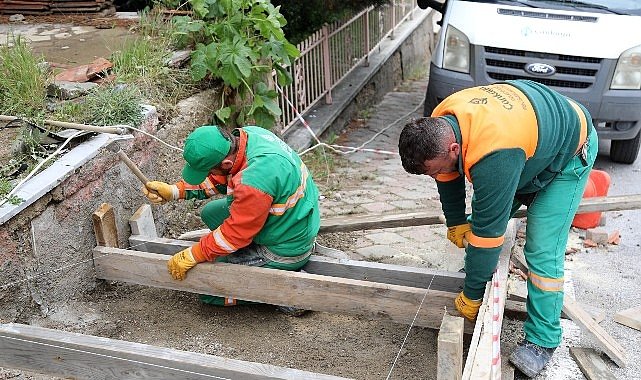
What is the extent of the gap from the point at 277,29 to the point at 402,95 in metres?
5.41

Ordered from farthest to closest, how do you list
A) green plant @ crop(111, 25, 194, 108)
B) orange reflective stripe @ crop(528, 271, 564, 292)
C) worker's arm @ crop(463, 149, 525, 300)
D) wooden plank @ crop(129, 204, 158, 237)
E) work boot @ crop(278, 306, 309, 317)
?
green plant @ crop(111, 25, 194, 108), wooden plank @ crop(129, 204, 158, 237), work boot @ crop(278, 306, 309, 317), orange reflective stripe @ crop(528, 271, 564, 292), worker's arm @ crop(463, 149, 525, 300)

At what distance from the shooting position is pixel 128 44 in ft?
17.3

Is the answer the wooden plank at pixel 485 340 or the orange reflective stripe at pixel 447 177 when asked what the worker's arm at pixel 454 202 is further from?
the wooden plank at pixel 485 340

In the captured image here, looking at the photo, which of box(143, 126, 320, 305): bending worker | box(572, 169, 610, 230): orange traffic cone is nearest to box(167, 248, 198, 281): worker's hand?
box(143, 126, 320, 305): bending worker

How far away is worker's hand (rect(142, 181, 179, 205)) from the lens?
3973mm

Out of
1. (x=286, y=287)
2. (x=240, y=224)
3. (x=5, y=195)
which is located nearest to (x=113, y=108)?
(x=5, y=195)

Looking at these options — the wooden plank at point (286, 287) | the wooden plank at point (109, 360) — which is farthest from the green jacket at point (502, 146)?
the wooden plank at point (109, 360)

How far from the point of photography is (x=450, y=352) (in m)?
2.34

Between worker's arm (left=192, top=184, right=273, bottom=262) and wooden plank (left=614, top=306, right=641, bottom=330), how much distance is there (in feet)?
6.93

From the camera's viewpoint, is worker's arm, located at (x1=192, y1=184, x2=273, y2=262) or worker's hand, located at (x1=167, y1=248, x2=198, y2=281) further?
worker's hand, located at (x1=167, y1=248, x2=198, y2=281)

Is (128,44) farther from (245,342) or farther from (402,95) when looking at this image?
(402,95)

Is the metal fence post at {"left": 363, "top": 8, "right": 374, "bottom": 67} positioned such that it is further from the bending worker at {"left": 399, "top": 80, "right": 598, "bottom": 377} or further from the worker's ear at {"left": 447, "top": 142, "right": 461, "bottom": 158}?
the worker's ear at {"left": 447, "top": 142, "right": 461, "bottom": 158}

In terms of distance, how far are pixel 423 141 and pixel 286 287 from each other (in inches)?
46.3

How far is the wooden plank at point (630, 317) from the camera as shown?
3.80 m
